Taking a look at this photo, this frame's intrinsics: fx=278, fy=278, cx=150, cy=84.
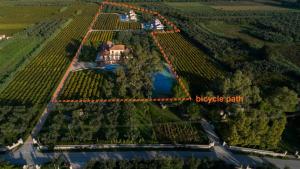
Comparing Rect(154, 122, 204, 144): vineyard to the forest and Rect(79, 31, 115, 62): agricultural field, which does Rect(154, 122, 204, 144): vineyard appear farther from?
Rect(79, 31, 115, 62): agricultural field

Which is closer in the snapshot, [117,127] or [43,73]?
[117,127]

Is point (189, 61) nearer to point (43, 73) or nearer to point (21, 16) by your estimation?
point (43, 73)

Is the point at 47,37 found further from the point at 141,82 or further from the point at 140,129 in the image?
the point at 140,129

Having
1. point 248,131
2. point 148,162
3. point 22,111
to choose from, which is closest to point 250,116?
point 248,131

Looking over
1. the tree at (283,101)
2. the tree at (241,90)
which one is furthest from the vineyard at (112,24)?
the tree at (283,101)

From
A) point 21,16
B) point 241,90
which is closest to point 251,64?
point 241,90
